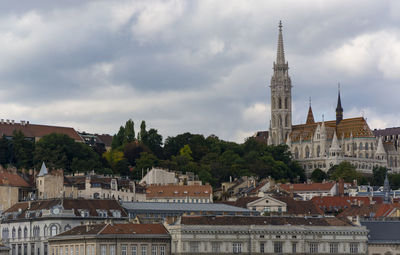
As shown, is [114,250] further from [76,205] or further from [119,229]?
[76,205]

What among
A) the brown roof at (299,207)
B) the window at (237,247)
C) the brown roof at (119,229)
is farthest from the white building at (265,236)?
the brown roof at (299,207)

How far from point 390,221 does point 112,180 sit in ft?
141

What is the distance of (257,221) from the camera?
12175 centimetres

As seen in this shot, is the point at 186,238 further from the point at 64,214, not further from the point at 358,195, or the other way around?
the point at 358,195

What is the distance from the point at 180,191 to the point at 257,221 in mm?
46184

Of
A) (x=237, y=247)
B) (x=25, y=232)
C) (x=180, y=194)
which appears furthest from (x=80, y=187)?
(x=237, y=247)

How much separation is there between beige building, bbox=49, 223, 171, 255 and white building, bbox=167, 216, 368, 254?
4.40ft

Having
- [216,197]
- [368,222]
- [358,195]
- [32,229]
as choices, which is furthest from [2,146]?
[368,222]

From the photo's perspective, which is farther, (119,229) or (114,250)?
(119,229)

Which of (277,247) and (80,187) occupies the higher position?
(80,187)

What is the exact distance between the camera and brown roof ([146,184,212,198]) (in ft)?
547

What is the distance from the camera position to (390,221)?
432 feet

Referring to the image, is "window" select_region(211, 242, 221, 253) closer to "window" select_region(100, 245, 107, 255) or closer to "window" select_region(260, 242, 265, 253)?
"window" select_region(260, 242, 265, 253)

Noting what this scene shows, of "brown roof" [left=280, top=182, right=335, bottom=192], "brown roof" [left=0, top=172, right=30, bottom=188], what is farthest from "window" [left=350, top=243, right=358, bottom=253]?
"brown roof" [left=280, top=182, right=335, bottom=192]
